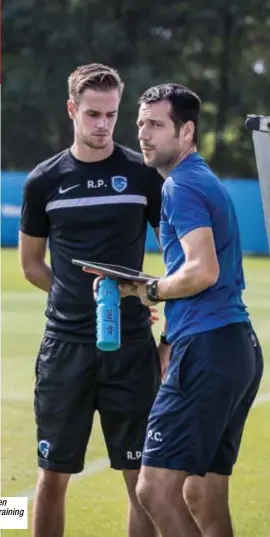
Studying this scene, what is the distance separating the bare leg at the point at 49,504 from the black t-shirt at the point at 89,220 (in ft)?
2.23

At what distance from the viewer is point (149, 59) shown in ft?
162

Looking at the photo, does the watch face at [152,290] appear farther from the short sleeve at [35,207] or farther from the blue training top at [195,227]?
the short sleeve at [35,207]

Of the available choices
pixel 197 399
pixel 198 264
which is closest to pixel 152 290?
pixel 198 264

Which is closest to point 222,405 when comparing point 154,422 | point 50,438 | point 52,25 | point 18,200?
point 154,422

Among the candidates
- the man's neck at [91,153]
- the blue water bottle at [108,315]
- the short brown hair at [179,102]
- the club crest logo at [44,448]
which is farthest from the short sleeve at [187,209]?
the club crest logo at [44,448]

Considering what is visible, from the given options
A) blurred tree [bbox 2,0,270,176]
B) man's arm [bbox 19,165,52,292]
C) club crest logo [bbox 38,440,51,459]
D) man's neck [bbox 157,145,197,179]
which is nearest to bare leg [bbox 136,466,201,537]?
club crest logo [bbox 38,440,51,459]

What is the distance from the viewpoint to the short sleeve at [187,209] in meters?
4.89

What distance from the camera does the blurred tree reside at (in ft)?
157

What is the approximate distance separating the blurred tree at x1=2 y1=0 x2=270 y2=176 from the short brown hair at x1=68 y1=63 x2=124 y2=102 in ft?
134

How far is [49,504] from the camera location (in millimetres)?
5883

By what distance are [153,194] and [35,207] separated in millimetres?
571

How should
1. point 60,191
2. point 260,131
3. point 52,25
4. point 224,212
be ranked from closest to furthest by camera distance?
point 260,131 < point 224,212 < point 60,191 < point 52,25

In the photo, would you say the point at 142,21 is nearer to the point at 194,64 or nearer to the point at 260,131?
the point at 194,64

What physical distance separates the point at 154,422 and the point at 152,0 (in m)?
46.0
